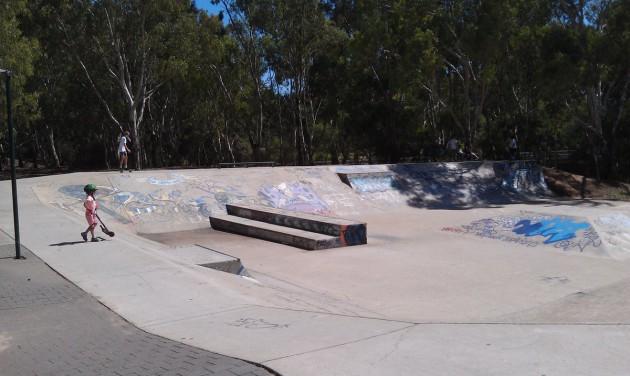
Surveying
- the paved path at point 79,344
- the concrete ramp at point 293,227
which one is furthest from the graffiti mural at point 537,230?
the paved path at point 79,344

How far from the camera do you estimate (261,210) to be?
1714cm

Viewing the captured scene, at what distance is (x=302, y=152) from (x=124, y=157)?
65.9 feet

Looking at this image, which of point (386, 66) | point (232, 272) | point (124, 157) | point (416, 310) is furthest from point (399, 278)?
point (386, 66)

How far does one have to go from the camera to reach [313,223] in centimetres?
1531

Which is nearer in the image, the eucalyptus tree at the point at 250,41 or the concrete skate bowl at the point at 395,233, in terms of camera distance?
the concrete skate bowl at the point at 395,233

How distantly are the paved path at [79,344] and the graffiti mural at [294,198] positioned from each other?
13301mm

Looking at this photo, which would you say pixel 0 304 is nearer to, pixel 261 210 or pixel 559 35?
pixel 261 210

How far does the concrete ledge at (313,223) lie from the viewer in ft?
47.4

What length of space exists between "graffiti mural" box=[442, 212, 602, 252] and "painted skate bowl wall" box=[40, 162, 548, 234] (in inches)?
217

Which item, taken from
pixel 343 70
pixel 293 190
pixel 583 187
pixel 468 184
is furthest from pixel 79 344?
pixel 343 70

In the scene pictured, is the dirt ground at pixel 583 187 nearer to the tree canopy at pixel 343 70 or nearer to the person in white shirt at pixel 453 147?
the tree canopy at pixel 343 70

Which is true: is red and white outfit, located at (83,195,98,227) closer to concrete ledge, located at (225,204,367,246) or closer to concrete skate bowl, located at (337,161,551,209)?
concrete ledge, located at (225,204,367,246)

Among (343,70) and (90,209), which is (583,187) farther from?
(90,209)

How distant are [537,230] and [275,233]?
302 inches
